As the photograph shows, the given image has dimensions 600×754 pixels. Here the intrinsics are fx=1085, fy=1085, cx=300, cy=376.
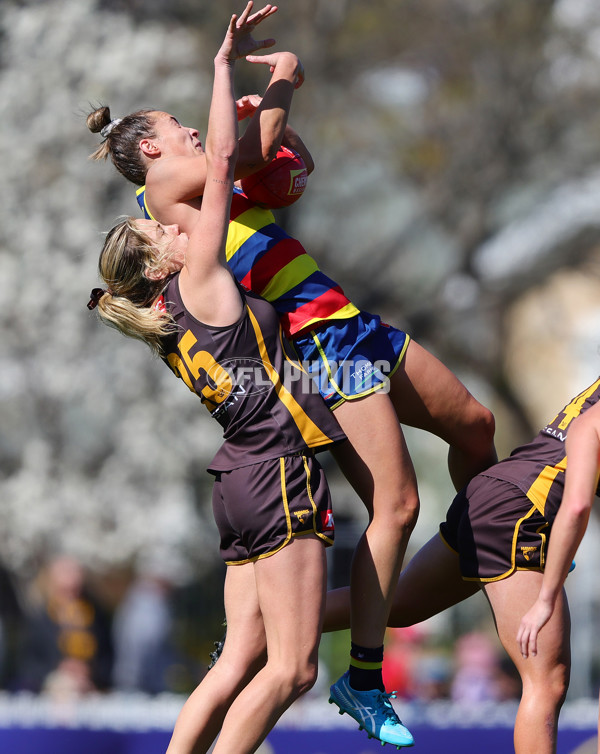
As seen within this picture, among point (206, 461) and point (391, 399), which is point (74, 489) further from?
point (391, 399)

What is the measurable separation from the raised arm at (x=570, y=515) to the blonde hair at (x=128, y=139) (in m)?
1.90

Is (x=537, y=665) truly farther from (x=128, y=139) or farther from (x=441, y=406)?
(x=128, y=139)

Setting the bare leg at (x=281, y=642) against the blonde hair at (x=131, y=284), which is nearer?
the bare leg at (x=281, y=642)

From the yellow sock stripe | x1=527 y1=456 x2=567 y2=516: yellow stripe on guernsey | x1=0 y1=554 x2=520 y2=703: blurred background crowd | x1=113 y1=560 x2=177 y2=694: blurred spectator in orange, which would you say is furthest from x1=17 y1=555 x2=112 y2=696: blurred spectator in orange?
x1=527 y1=456 x2=567 y2=516: yellow stripe on guernsey

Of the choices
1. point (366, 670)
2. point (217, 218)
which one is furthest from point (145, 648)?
point (217, 218)

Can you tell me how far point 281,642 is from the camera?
11.9ft

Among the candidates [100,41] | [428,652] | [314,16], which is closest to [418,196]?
[314,16]

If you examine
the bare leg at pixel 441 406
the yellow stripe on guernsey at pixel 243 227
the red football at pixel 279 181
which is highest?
the red football at pixel 279 181

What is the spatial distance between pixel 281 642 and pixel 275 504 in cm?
46

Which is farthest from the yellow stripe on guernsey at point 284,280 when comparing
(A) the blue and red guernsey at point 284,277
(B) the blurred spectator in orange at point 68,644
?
(B) the blurred spectator in orange at point 68,644

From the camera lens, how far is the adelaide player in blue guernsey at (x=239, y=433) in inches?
142

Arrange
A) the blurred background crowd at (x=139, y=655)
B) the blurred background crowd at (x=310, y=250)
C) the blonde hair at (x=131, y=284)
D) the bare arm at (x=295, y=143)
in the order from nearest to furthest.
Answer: the blonde hair at (x=131, y=284)
the bare arm at (x=295, y=143)
the blurred background crowd at (x=139, y=655)
the blurred background crowd at (x=310, y=250)

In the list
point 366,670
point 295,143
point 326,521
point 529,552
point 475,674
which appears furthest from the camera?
point 475,674

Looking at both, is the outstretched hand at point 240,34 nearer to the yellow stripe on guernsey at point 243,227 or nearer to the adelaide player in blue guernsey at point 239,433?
the adelaide player in blue guernsey at point 239,433
